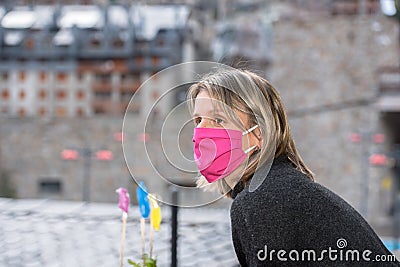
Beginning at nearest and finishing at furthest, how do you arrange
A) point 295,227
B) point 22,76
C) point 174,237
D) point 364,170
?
point 295,227 < point 174,237 < point 364,170 < point 22,76

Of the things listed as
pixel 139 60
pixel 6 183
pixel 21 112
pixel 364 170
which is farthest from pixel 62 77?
pixel 364 170

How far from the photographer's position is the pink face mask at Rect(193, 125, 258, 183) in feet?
2.23

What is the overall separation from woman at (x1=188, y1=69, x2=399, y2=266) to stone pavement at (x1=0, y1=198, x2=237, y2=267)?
0.52 metres

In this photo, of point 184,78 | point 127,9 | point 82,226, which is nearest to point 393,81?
point 127,9

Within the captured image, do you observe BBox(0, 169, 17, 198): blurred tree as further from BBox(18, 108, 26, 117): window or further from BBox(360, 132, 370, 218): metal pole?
BBox(360, 132, 370, 218): metal pole

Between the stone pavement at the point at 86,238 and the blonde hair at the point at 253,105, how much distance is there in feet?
1.72

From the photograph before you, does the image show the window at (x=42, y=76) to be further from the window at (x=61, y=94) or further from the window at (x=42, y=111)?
the window at (x=42, y=111)

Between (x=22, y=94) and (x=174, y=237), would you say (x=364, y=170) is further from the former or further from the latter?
(x=174, y=237)

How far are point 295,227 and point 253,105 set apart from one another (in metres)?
0.13

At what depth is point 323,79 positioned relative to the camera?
7.27 meters

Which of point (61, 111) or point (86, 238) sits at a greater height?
point (86, 238)

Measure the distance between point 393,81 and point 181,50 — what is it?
7.02ft

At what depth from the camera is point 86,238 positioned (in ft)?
4.84

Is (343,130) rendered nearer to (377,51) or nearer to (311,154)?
(311,154)
